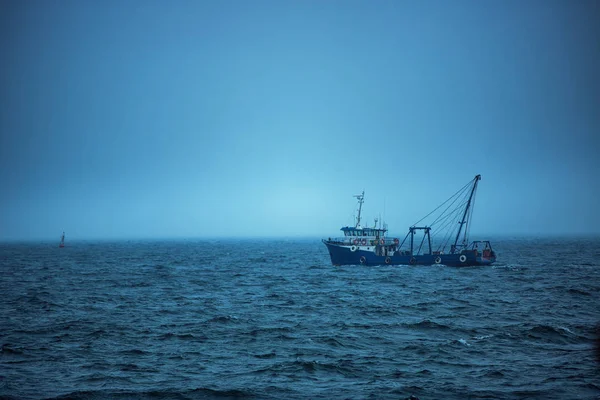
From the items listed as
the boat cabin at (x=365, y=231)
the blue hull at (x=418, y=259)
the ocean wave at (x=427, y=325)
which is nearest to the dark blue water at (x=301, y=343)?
the ocean wave at (x=427, y=325)

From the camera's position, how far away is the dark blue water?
68.4 feet

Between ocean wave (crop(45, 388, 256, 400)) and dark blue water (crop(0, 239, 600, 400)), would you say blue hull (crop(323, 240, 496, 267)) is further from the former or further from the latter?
ocean wave (crop(45, 388, 256, 400))

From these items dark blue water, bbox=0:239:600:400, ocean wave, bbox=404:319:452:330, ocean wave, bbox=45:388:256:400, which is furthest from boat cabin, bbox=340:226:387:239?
ocean wave, bbox=45:388:256:400

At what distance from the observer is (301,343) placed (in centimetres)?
2905

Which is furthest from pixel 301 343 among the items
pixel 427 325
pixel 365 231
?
pixel 365 231

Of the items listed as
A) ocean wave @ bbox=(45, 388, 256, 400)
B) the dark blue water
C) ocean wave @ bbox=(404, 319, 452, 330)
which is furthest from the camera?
ocean wave @ bbox=(404, 319, 452, 330)

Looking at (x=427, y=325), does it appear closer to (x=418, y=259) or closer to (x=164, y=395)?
(x=164, y=395)

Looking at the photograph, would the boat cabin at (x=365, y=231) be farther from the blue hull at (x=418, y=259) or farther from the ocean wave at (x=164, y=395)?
the ocean wave at (x=164, y=395)

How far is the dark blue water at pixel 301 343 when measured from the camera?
821 inches

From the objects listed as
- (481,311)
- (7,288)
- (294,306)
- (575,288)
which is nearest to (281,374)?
(294,306)

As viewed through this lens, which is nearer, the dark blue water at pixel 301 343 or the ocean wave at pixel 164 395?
the ocean wave at pixel 164 395

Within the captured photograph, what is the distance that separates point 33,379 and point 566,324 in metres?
34.0

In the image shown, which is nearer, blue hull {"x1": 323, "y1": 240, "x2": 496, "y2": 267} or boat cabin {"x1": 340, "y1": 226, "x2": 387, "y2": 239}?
blue hull {"x1": 323, "y1": 240, "x2": 496, "y2": 267}

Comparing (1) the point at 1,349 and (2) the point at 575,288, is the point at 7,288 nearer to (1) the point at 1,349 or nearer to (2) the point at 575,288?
(1) the point at 1,349
